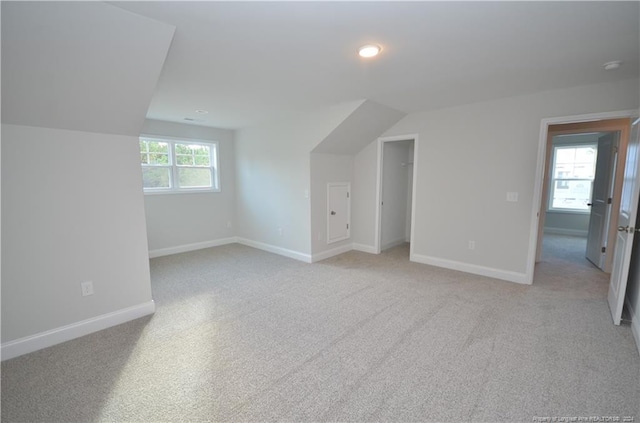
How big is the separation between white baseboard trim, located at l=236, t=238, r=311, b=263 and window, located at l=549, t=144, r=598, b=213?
6.36m

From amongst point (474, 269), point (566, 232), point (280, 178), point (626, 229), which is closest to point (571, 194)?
point (566, 232)

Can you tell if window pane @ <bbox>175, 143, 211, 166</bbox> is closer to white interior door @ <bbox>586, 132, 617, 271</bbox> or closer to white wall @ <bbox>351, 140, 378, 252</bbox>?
white wall @ <bbox>351, 140, 378, 252</bbox>

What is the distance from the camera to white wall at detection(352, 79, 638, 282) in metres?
3.31

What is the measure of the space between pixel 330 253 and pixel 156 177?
326 cm

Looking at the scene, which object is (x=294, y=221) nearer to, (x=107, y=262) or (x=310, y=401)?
(x=107, y=262)

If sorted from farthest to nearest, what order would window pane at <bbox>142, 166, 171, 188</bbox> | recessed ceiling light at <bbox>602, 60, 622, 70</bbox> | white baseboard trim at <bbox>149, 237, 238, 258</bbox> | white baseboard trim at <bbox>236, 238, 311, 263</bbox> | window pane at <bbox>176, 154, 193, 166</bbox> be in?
window pane at <bbox>176, 154, 193, 166</bbox> → white baseboard trim at <bbox>149, 237, 238, 258</bbox> → window pane at <bbox>142, 166, 171, 188</bbox> → white baseboard trim at <bbox>236, 238, 311, 263</bbox> → recessed ceiling light at <bbox>602, 60, 622, 70</bbox>

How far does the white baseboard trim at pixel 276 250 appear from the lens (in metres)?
4.65

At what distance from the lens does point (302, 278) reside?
3855 millimetres

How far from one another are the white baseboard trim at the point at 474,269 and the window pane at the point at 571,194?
4.58 m

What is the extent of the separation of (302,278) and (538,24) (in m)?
3.36

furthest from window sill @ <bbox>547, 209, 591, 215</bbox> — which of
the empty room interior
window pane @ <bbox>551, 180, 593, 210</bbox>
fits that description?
the empty room interior

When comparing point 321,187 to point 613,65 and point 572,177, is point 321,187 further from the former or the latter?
point 572,177

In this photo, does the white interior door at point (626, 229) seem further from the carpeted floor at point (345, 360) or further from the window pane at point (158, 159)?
the window pane at point (158, 159)

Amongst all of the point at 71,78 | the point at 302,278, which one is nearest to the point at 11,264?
the point at 71,78
